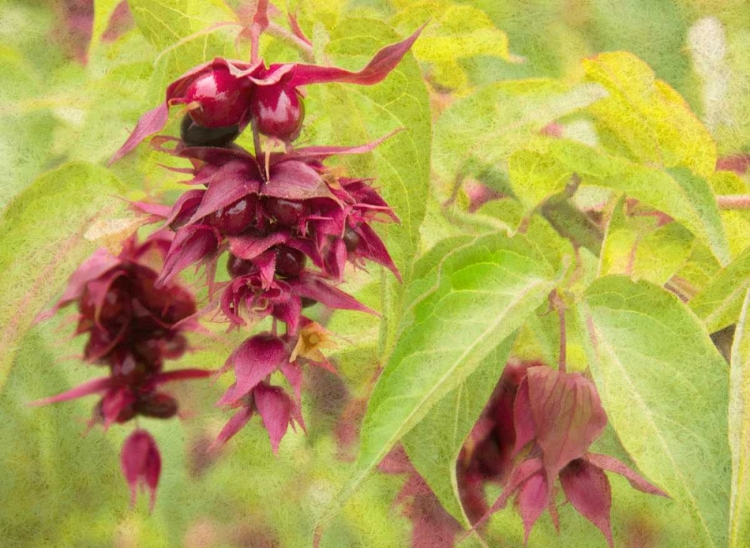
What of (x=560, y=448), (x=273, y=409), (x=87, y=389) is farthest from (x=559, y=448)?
(x=87, y=389)

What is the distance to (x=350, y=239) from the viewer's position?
0.83 feet

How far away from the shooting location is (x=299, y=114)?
24 cm

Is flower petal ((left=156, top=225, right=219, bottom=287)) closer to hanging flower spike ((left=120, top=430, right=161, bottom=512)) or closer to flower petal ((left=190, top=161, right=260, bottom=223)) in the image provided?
flower petal ((left=190, top=161, right=260, bottom=223))

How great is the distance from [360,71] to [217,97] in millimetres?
41

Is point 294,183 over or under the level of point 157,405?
over

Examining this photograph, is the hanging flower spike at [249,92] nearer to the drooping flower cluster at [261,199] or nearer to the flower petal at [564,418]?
the drooping flower cluster at [261,199]

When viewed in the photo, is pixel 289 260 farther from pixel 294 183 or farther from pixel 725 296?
pixel 725 296

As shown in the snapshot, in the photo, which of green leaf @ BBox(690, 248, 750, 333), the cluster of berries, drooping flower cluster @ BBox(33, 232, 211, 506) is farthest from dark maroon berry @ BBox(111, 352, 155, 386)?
green leaf @ BBox(690, 248, 750, 333)

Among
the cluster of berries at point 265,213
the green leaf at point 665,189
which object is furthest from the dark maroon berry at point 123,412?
the green leaf at point 665,189

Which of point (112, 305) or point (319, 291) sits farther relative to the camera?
point (112, 305)

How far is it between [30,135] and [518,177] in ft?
0.87

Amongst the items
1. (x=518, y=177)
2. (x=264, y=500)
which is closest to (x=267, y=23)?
(x=518, y=177)

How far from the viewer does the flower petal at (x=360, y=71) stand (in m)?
0.24

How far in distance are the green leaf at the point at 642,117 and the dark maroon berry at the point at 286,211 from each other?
0.22 m
